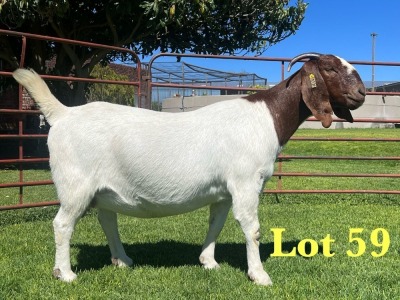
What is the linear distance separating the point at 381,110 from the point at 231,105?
23118 mm

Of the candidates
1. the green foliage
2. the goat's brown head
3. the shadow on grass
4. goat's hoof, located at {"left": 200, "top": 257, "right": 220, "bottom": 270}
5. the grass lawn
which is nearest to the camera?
the grass lawn

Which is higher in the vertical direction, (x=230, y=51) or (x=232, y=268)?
(x=230, y=51)

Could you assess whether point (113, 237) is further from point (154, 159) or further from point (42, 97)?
point (42, 97)

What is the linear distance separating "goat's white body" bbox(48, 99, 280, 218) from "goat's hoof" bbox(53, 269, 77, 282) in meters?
0.55

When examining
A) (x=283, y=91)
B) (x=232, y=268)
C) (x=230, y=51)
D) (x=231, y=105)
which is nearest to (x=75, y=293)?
(x=232, y=268)

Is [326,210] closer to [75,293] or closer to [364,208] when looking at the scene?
[364,208]

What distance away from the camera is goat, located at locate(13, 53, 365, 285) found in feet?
11.3

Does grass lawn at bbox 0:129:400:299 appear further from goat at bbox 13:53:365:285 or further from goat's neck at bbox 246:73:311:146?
goat's neck at bbox 246:73:311:146

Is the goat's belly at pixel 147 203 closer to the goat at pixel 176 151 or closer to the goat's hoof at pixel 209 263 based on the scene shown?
the goat at pixel 176 151

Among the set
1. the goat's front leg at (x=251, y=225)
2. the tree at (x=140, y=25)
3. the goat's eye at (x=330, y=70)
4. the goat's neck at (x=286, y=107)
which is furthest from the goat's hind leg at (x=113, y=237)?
the tree at (x=140, y=25)

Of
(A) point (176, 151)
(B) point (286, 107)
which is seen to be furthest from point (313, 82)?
(A) point (176, 151)

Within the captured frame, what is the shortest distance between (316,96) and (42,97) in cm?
204

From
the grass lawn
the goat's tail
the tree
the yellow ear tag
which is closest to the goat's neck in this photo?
the yellow ear tag

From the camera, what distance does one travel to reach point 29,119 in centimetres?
1557
